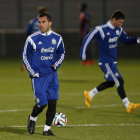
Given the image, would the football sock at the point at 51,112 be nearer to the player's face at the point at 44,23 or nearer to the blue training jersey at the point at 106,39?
the player's face at the point at 44,23

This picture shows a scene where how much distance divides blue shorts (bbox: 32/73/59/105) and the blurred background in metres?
19.5

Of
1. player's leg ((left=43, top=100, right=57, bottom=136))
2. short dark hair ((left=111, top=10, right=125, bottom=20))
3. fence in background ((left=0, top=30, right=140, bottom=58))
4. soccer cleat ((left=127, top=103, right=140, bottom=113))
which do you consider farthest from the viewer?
fence in background ((left=0, top=30, right=140, bottom=58))

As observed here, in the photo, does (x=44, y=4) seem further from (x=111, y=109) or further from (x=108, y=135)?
(x=108, y=135)

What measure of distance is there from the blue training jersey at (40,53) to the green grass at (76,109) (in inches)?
43.3

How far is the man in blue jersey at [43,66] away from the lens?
992 cm

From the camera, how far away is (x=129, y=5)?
100 feet

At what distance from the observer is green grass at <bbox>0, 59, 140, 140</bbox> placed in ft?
32.8

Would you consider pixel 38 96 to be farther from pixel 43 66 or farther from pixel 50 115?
pixel 43 66

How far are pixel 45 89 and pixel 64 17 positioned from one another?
69.1 ft

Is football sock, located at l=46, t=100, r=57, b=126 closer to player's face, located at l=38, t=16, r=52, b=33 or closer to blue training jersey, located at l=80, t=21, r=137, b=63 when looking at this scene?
player's face, located at l=38, t=16, r=52, b=33

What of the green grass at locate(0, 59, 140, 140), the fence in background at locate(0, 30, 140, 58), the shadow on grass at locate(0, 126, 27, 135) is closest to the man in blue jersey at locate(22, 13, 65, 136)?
the shadow on grass at locate(0, 126, 27, 135)

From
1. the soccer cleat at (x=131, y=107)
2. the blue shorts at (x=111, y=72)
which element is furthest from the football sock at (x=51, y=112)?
the blue shorts at (x=111, y=72)

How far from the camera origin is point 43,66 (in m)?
10.0

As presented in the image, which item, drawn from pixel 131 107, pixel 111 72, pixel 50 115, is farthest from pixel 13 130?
pixel 111 72
